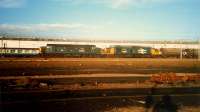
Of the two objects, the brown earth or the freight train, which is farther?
the freight train

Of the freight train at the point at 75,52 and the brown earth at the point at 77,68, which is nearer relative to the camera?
the brown earth at the point at 77,68

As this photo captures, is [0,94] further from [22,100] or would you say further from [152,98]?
[152,98]

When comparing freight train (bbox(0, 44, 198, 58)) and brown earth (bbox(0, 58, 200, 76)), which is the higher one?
freight train (bbox(0, 44, 198, 58))

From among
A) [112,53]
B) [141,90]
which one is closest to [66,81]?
[141,90]

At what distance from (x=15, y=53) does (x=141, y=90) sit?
54868 millimetres

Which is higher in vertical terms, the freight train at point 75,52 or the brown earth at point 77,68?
the freight train at point 75,52

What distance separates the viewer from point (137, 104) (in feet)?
53.7

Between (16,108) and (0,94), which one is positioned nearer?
(16,108)

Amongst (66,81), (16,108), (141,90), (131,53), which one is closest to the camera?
(16,108)

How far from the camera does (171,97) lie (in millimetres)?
18453

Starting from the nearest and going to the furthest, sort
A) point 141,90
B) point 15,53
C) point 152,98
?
point 152,98, point 141,90, point 15,53

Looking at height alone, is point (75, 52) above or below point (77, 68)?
above

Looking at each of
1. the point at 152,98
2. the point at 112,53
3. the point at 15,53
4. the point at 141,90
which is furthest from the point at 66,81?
the point at 112,53

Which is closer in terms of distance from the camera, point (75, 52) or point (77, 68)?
point (77, 68)
